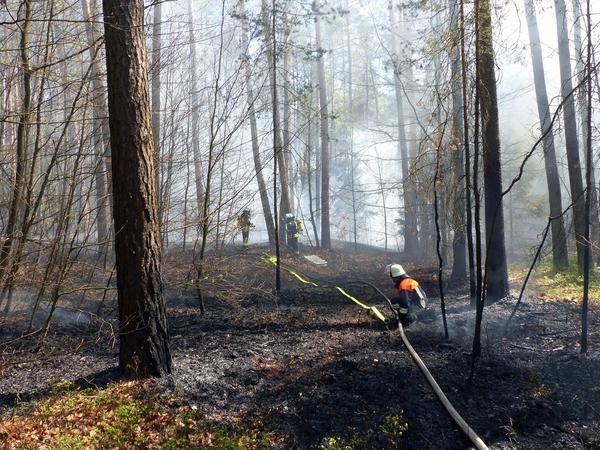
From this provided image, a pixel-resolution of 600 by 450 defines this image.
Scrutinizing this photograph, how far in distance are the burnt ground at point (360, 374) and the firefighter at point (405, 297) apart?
0.96 feet

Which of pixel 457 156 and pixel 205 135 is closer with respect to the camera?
pixel 457 156

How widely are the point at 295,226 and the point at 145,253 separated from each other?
45.4ft

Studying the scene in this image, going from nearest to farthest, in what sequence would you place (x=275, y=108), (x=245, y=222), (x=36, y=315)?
(x=36, y=315), (x=275, y=108), (x=245, y=222)

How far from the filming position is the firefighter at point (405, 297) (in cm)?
885

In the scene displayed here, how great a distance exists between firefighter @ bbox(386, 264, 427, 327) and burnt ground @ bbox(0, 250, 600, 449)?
0.96 ft

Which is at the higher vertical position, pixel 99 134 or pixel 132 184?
pixel 99 134

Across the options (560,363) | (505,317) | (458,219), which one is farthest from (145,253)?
(458,219)

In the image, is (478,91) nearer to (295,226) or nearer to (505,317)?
(505,317)

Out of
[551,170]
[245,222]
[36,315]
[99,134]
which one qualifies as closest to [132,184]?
[99,134]

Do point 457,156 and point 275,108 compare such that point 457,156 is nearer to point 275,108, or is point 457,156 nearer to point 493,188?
point 493,188

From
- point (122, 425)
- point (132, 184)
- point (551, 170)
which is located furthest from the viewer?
point (551, 170)

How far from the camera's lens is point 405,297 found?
8.83 metres

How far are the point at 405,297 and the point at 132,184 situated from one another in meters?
5.13

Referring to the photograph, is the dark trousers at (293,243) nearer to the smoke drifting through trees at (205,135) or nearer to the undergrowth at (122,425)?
the smoke drifting through trees at (205,135)
